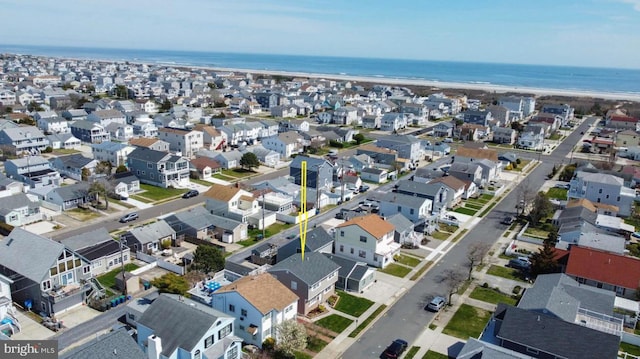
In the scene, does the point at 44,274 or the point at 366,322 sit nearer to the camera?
the point at 44,274

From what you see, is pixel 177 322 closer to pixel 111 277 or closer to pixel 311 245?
pixel 111 277

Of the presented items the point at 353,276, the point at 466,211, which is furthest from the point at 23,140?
the point at 466,211

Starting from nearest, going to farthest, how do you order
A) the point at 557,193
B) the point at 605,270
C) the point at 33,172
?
the point at 605,270 → the point at 33,172 → the point at 557,193

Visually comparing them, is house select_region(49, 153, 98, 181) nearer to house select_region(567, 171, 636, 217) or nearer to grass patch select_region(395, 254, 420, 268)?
grass patch select_region(395, 254, 420, 268)

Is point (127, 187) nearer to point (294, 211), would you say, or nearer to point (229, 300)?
point (294, 211)

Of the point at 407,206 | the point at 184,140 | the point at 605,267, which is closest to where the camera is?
the point at 605,267

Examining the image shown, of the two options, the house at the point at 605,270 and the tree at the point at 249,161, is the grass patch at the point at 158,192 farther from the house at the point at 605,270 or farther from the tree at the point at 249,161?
the house at the point at 605,270

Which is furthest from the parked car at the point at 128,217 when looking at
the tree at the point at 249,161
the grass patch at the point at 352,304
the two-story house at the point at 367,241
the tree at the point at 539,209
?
the tree at the point at 539,209
